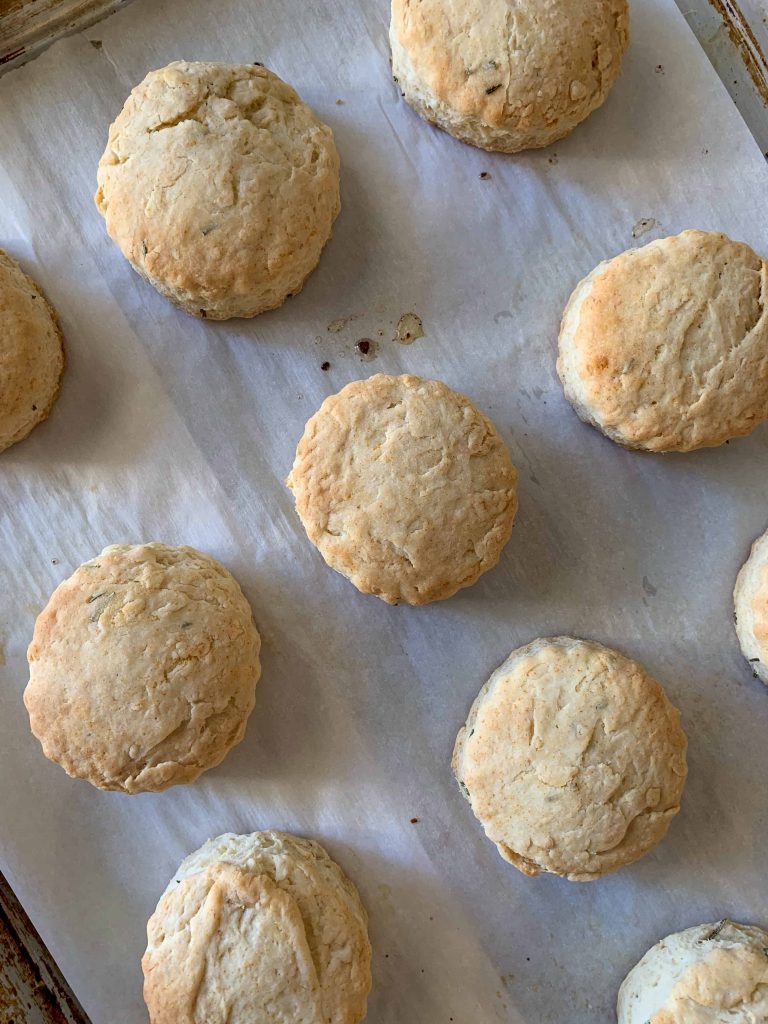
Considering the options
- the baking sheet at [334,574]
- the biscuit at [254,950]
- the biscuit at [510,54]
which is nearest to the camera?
the biscuit at [254,950]

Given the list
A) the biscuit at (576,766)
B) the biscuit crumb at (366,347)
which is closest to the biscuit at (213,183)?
the biscuit crumb at (366,347)

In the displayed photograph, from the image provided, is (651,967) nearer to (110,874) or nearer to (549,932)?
(549,932)

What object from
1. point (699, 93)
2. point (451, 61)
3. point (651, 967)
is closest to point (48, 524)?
point (451, 61)

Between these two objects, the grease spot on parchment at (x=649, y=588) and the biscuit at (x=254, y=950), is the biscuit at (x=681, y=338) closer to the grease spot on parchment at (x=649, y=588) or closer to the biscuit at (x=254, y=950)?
the grease spot on parchment at (x=649, y=588)

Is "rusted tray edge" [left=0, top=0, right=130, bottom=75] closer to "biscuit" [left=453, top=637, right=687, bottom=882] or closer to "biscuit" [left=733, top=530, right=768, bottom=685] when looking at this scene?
"biscuit" [left=453, top=637, right=687, bottom=882]

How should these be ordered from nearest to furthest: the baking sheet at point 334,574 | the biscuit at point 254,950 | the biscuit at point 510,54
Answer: the biscuit at point 254,950
the biscuit at point 510,54
the baking sheet at point 334,574

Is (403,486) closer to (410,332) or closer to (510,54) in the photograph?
(410,332)
